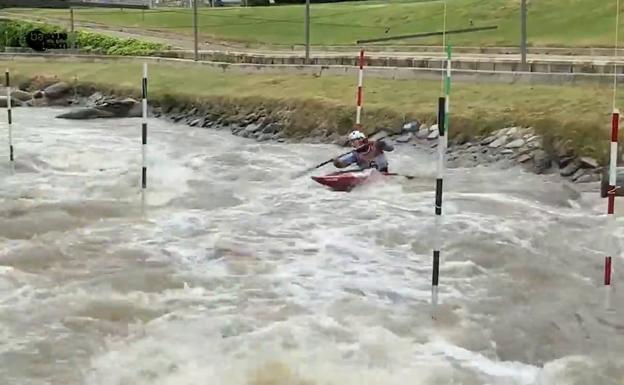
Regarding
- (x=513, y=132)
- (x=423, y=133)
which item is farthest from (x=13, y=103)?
(x=513, y=132)

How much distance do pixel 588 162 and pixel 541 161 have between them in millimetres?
930

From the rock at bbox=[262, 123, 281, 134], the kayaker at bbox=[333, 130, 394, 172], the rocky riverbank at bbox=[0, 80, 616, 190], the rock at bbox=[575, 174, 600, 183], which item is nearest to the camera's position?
the rock at bbox=[575, 174, 600, 183]

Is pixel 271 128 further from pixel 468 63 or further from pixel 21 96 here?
pixel 21 96

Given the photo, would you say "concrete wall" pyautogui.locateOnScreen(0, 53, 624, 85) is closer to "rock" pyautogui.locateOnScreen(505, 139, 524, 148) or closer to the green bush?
"rock" pyautogui.locateOnScreen(505, 139, 524, 148)

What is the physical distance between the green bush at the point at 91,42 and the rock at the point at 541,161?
2997cm

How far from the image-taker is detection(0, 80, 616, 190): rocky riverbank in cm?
1390

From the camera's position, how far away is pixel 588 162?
13.2 meters

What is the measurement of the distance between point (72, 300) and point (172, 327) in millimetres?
1203

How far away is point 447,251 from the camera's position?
374 inches

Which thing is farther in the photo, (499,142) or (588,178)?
(499,142)

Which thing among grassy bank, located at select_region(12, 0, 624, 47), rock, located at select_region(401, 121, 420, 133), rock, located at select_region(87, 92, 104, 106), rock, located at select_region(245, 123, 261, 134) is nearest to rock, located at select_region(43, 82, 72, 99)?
rock, located at select_region(87, 92, 104, 106)

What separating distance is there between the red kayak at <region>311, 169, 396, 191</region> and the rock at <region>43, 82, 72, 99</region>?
18.5 metres

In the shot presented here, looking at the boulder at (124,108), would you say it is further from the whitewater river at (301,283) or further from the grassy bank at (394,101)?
the whitewater river at (301,283)

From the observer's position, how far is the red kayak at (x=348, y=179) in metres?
12.9
